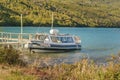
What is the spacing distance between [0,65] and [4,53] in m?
1.15

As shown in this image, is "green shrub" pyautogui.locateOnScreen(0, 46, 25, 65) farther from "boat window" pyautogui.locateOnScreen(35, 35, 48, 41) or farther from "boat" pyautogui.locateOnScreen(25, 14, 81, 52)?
"boat window" pyautogui.locateOnScreen(35, 35, 48, 41)

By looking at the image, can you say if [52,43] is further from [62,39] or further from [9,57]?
[9,57]

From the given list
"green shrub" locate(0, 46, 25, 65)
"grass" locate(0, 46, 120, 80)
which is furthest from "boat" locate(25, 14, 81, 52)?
"grass" locate(0, 46, 120, 80)

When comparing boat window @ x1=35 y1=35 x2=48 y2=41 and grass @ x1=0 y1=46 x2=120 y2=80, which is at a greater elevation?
grass @ x1=0 y1=46 x2=120 y2=80

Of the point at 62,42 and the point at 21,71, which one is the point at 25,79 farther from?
the point at 62,42

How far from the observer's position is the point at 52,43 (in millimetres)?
60094

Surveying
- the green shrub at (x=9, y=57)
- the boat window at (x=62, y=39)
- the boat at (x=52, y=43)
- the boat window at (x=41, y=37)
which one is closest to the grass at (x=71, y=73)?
the green shrub at (x=9, y=57)

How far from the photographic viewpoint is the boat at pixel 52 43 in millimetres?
57784

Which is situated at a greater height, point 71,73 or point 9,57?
point 71,73

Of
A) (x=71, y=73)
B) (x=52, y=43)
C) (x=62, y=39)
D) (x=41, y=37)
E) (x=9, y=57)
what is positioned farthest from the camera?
(x=62, y=39)

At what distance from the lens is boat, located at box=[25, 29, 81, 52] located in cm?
5783

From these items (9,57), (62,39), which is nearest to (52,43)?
(62,39)

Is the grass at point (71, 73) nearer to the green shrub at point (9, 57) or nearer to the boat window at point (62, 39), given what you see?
the green shrub at point (9, 57)

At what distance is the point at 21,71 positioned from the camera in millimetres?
14719
